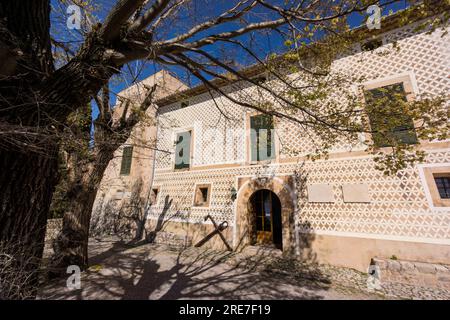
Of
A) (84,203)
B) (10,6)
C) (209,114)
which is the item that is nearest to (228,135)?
(209,114)

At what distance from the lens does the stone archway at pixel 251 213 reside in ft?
19.4

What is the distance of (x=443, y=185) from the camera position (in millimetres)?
4523

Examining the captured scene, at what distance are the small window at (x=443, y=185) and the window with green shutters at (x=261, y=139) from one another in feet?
13.1

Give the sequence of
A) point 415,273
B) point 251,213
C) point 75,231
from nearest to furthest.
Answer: point 415,273 < point 75,231 < point 251,213

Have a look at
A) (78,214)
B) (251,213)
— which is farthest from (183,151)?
(78,214)

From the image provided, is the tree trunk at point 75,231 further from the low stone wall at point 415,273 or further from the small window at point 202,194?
the low stone wall at point 415,273

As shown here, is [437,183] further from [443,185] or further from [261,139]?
[261,139]

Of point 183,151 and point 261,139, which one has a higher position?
point 183,151

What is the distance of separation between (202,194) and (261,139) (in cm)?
331

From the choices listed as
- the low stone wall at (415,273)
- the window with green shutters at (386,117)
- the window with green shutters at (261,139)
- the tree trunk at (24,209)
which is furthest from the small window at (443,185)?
the tree trunk at (24,209)

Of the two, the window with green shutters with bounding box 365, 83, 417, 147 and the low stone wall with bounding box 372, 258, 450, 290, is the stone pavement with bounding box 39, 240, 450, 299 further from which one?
the window with green shutters with bounding box 365, 83, 417, 147

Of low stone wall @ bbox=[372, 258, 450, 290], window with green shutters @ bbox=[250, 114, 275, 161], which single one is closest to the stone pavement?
low stone wall @ bbox=[372, 258, 450, 290]

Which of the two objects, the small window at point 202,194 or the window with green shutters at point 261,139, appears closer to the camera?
the window with green shutters at point 261,139
